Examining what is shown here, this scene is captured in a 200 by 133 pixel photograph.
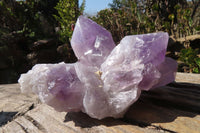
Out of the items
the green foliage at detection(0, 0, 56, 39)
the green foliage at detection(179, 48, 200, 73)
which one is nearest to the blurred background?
the green foliage at detection(0, 0, 56, 39)

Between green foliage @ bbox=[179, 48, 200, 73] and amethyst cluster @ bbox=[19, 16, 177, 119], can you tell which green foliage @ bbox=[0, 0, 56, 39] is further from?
amethyst cluster @ bbox=[19, 16, 177, 119]

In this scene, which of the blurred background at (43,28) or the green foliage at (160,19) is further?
the blurred background at (43,28)

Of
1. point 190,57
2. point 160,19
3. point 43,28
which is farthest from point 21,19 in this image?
point 190,57

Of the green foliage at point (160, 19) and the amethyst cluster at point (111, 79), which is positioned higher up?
the green foliage at point (160, 19)

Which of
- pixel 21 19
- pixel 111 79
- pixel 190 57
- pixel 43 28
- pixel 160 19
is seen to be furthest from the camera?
pixel 43 28

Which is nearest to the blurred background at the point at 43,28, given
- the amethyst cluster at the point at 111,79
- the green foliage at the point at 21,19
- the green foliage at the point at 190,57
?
the green foliage at the point at 21,19

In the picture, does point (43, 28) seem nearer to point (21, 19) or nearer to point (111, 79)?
point (21, 19)

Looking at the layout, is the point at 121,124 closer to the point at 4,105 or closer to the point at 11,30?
the point at 4,105

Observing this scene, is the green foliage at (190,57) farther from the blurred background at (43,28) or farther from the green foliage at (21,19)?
the green foliage at (21,19)
